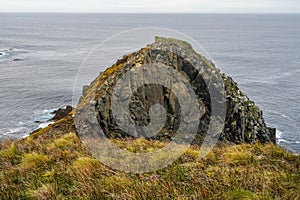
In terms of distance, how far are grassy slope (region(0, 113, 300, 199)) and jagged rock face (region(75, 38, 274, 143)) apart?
12942 mm

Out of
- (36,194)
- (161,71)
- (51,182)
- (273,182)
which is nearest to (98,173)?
(51,182)

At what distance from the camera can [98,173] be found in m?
7.30

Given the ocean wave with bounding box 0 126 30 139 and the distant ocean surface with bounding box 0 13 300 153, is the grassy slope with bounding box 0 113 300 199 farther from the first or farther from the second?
the ocean wave with bounding box 0 126 30 139

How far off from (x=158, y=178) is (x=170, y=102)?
20.8 m

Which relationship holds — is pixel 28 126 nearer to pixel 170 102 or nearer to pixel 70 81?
pixel 70 81

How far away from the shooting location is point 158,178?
680 centimetres

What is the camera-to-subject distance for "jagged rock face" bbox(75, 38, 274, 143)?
23906 mm

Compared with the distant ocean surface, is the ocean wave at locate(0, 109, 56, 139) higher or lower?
lower

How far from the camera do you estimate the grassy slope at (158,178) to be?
18.3 feet

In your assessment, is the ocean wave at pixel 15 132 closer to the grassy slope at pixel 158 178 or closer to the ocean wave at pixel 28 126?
the ocean wave at pixel 28 126

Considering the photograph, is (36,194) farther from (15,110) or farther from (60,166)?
(15,110)

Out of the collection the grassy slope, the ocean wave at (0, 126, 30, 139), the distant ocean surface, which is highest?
the grassy slope

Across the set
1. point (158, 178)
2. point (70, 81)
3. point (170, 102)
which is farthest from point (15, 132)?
point (158, 178)

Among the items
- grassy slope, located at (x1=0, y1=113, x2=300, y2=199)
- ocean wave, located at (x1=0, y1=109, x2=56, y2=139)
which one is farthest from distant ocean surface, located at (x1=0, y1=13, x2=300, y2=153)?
grassy slope, located at (x1=0, y1=113, x2=300, y2=199)
